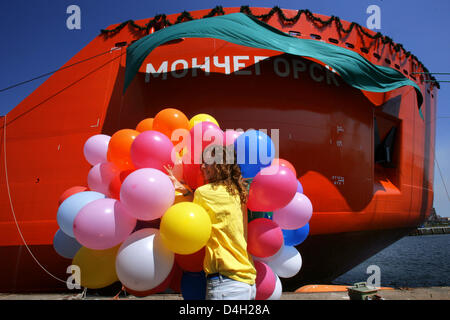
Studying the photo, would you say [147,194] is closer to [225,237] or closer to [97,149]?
[225,237]

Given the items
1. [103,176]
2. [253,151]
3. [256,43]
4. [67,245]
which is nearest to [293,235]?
[253,151]

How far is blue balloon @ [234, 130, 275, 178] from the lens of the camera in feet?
8.33

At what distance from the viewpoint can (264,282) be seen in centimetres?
251

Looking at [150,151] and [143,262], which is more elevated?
[150,151]

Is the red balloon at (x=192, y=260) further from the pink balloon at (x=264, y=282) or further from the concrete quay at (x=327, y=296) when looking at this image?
the concrete quay at (x=327, y=296)

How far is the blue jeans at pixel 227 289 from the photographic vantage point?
1.91 meters

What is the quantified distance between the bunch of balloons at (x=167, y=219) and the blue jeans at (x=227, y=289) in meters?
0.30

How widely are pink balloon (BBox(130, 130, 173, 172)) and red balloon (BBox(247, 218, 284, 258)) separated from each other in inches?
39.9

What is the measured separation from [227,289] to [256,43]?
3652 millimetres

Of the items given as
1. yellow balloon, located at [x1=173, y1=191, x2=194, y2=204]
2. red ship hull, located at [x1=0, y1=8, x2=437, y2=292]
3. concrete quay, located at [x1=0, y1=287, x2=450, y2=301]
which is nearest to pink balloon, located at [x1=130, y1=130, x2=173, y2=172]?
yellow balloon, located at [x1=173, y1=191, x2=194, y2=204]

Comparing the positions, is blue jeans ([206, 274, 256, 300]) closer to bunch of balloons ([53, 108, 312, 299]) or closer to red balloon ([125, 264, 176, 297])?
bunch of balloons ([53, 108, 312, 299])

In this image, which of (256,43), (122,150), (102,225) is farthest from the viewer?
(256,43)

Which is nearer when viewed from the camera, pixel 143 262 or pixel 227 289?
pixel 227 289

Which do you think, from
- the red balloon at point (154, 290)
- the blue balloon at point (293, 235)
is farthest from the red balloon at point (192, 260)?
the blue balloon at point (293, 235)
